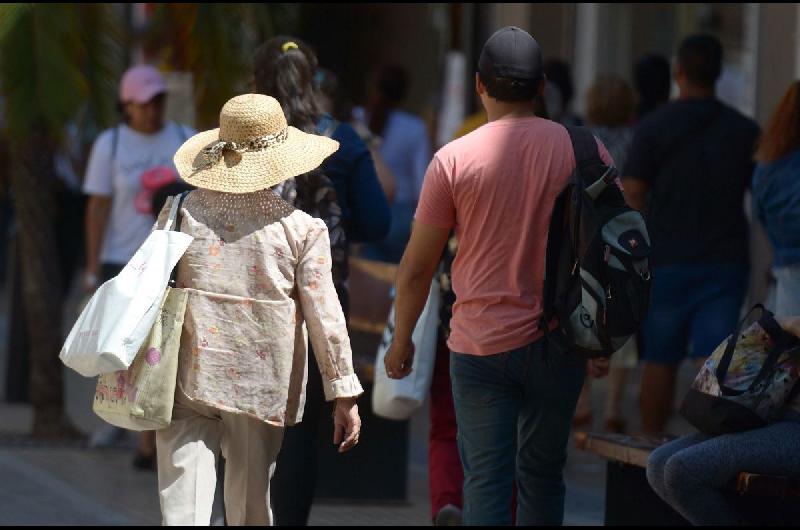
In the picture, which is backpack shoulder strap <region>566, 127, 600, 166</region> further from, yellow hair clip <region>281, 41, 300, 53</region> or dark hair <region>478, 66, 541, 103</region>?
yellow hair clip <region>281, 41, 300, 53</region>

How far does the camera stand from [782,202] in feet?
22.2

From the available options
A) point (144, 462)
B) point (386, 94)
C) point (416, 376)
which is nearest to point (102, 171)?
point (144, 462)

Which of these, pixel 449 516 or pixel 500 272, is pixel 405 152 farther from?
pixel 500 272

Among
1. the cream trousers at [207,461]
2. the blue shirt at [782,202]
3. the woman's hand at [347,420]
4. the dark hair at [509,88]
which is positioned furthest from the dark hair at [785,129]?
the cream trousers at [207,461]

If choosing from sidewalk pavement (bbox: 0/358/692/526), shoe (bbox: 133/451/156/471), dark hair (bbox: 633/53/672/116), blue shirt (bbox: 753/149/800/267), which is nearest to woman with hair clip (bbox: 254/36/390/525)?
sidewalk pavement (bbox: 0/358/692/526)

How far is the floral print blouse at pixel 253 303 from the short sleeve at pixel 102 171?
3.69 m

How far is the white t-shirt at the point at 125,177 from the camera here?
8555 millimetres

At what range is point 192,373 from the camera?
4.89 m

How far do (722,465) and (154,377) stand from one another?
1.71 m

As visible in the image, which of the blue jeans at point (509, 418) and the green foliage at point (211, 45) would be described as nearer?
the blue jeans at point (509, 418)

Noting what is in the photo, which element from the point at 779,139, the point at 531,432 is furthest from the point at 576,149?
the point at 779,139

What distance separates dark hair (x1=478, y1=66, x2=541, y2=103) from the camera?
5.15 meters

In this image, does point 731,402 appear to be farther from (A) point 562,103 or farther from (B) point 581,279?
(A) point 562,103

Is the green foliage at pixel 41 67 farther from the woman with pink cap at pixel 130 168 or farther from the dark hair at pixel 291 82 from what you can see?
the dark hair at pixel 291 82
